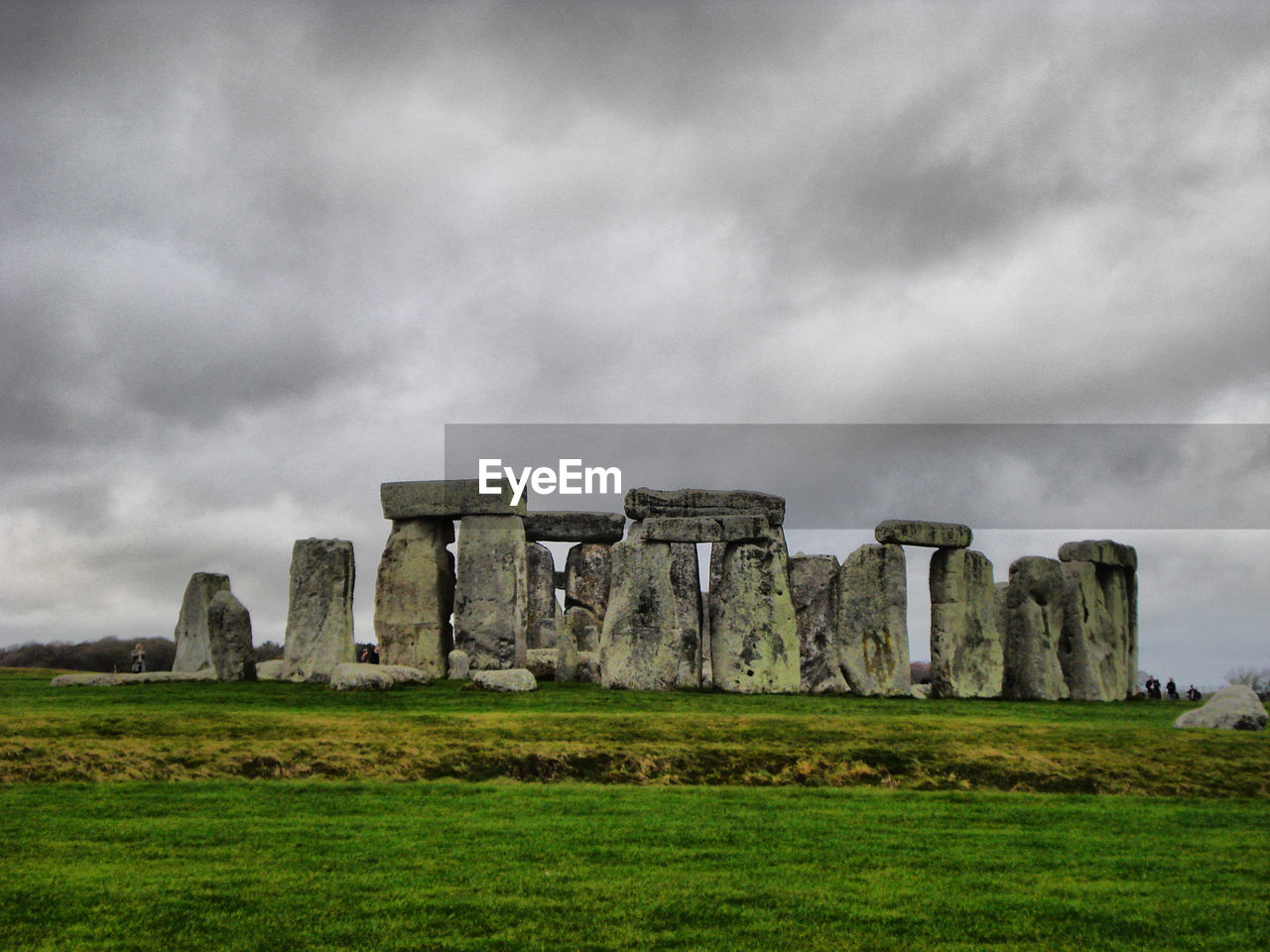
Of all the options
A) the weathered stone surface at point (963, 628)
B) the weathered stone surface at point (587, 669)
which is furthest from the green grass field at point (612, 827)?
the weathered stone surface at point (963, 628)

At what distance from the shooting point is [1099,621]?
23938 mm

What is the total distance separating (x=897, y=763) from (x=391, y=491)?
12075 millimetres

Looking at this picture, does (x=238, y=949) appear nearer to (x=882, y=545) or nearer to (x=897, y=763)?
(x=897, y=763)

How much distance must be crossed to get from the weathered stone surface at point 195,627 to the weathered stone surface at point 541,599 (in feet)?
25.0

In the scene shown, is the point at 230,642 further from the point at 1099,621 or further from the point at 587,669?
the point at 1099,621

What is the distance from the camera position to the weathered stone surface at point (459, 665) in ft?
66.6

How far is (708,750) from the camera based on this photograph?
41.8 feet

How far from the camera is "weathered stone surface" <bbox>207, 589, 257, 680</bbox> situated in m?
19.8

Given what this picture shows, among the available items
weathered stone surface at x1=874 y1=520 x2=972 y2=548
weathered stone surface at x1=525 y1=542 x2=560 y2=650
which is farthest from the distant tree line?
weathered stone surface at x1=874 y1=520 x2=972 y2=548

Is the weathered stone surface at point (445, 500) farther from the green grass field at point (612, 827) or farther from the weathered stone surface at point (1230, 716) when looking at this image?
the weathered stone surface at point (1230, 716)

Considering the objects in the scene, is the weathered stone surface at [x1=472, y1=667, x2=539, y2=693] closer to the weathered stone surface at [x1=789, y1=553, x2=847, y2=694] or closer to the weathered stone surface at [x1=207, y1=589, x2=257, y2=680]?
the weathered stone surface at [x1=207, y1=589, x2=257, y2=680]

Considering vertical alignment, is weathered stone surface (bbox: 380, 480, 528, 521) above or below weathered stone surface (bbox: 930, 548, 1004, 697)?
above

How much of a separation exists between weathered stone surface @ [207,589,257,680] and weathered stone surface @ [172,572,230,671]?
5.76 feet

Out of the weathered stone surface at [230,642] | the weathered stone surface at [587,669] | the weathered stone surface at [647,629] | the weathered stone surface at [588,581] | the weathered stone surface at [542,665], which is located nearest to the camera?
the weathered stone surface at [647,629]
